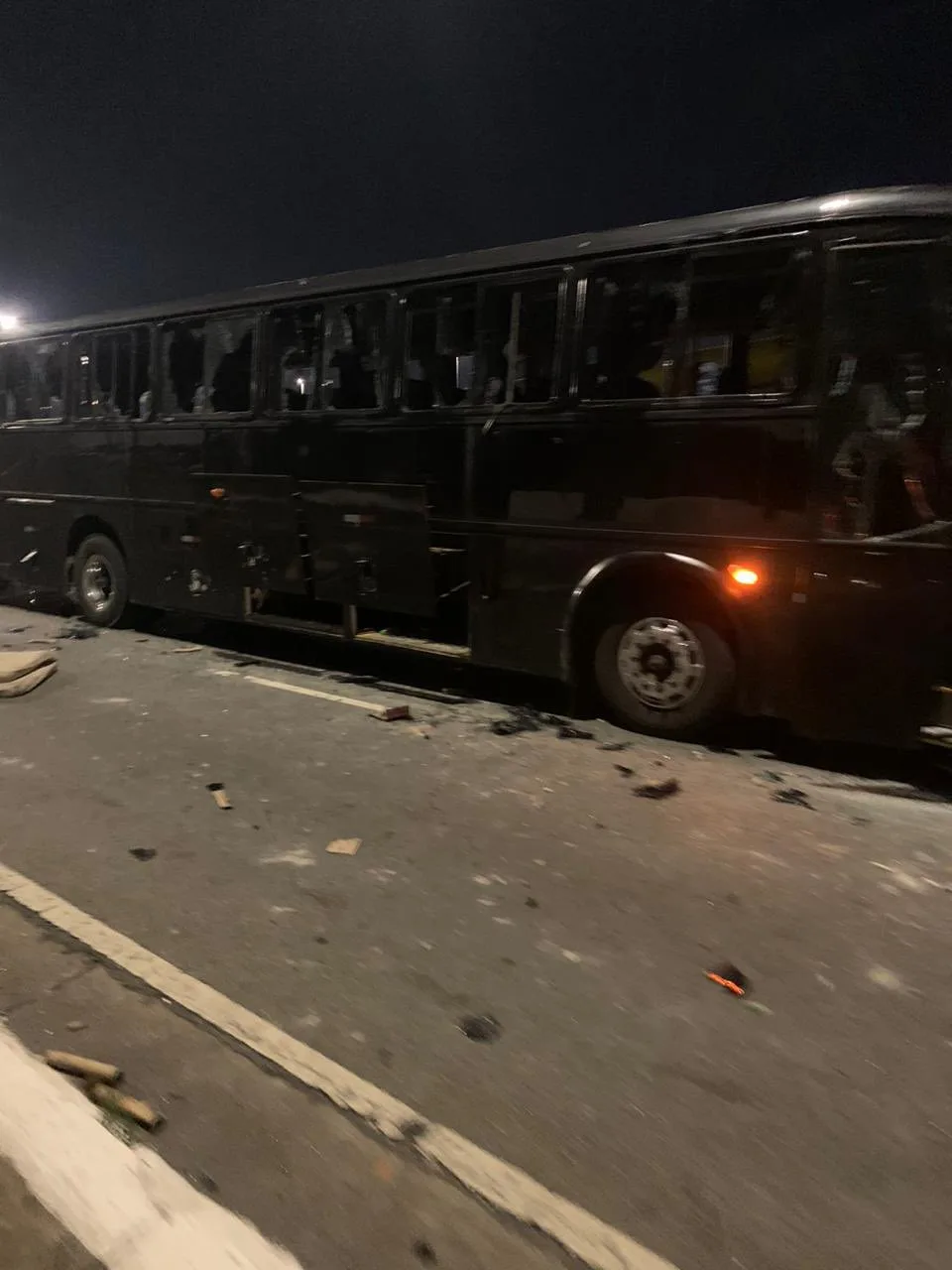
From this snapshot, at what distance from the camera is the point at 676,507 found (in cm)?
542

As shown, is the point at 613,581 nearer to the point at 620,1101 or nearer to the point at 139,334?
the point at 620,1101

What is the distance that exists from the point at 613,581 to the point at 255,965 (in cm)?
356

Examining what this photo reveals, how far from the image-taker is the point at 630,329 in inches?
217

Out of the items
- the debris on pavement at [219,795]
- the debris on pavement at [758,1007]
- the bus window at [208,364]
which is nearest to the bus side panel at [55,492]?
the bus window at [208,364]

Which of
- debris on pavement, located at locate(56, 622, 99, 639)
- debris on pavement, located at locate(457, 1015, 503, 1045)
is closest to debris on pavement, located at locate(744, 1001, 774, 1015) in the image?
debris on pavement, located at locate(457, 1015, 503, 1045)

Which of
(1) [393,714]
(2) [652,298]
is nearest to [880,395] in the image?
(2) [652,298]

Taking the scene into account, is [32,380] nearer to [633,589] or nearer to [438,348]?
[438,348]

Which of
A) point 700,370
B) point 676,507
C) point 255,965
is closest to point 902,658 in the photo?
point 676,507

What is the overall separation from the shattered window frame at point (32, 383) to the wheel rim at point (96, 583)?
5.30 ft

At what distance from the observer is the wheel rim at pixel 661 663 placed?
557 centimetres

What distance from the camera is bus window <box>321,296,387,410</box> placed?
666 cm

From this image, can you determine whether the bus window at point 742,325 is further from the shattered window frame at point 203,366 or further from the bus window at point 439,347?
the shattered window frame at point 203,366

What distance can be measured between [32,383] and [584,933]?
9.19 meters

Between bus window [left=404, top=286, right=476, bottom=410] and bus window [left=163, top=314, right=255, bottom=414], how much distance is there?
6.03ft
